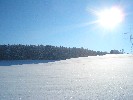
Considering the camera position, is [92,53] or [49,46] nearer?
[49,46]

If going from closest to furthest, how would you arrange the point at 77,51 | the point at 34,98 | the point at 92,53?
1. the point at 34,98
2. the point at 77,51
3. the point at 92,53

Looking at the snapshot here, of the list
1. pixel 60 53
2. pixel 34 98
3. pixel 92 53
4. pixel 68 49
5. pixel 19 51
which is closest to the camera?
pixel 34 98

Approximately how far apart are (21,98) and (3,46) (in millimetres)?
9655

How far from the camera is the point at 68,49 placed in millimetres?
11781

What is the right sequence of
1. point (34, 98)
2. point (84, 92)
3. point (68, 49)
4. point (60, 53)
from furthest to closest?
point (68, 49) → point (60, 53) → point (84, 92) → point (34, 98)

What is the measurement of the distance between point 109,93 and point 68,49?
10.6 metres

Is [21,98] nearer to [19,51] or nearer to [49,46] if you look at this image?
[19,51]

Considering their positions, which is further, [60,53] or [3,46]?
[60,53]

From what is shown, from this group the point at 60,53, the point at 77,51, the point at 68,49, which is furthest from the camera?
the point at 77,51

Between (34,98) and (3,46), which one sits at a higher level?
(3,46)

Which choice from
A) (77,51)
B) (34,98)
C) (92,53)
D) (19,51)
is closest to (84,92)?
(34,98)

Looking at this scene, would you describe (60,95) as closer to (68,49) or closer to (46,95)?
(46,95)

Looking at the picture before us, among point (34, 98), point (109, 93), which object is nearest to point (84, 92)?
point (109, 93)

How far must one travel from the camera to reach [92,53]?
50.2 feet
